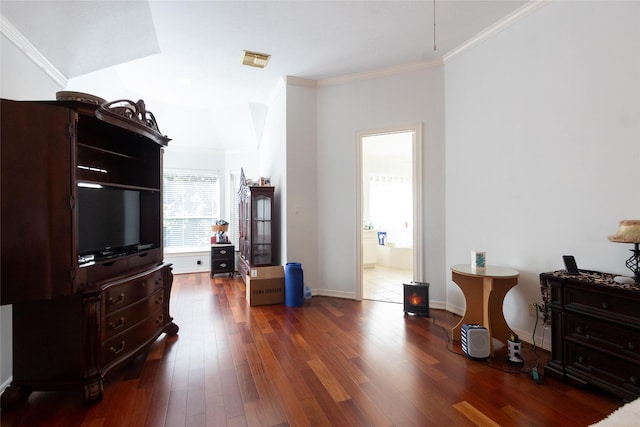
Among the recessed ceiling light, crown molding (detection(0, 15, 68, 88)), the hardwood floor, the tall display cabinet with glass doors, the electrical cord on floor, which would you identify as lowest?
the hardwood floor

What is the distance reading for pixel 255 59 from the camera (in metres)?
3.63

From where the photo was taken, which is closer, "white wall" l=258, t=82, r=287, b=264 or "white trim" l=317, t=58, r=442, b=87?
"white trim" l=317, t=58, r=442, b=87

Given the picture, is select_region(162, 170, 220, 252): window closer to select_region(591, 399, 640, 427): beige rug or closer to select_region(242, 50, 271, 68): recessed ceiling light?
select_region(242, 50, 271, 68): recessed ceiling light

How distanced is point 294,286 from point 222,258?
2.45 m

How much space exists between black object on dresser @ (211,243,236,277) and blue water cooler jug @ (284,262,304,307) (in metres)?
2.25

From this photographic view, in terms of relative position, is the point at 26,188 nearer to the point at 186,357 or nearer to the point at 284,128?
the point at 186,357

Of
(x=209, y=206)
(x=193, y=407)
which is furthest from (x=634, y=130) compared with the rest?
(x=209, y=206)

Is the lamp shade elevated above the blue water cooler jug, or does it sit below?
above

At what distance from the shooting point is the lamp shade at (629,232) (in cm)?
182

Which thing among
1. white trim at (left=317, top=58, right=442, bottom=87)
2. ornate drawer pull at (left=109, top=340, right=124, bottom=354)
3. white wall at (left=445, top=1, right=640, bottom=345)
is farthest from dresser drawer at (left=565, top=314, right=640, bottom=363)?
ornate drawer pull at (left=109, top=340, right=124, bottom=354)

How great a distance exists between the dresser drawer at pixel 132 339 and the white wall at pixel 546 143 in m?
3.23

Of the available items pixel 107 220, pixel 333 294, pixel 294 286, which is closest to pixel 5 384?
pixel 107 220

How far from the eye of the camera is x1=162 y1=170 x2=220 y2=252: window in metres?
5.99

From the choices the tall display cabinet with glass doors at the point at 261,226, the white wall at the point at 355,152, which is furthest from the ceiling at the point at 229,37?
the tall display cabinet with glass doors at the point at 261,226
